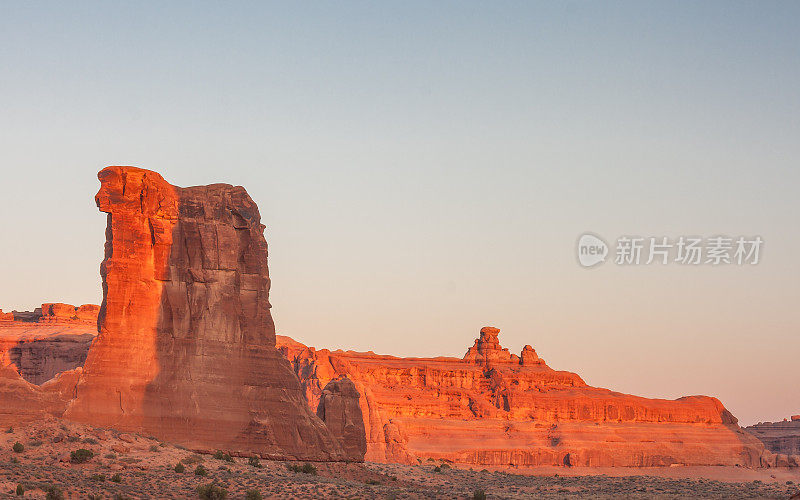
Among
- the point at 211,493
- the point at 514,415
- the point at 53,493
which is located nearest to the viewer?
the point at 53,493

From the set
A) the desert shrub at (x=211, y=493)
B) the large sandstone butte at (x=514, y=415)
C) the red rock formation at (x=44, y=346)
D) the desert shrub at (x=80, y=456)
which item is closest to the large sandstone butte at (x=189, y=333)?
the desert shrub at (x=80, y=456)

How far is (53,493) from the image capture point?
35.2m

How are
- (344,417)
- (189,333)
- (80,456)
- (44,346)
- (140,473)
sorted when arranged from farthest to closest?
1. (44,346)
2. (344,417)
3. (189,333)
4. (140,473)
5. (80,456)

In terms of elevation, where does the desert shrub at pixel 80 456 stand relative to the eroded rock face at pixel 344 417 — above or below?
below

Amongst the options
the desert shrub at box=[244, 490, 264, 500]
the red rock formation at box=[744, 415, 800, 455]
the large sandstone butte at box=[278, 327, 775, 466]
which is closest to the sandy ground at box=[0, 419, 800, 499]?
the desert shrub at box=[244, 490, 264, 500]

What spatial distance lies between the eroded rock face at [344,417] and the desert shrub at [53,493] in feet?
66.5

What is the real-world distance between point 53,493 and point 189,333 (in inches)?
569

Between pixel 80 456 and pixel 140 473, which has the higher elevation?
pixel 80 456

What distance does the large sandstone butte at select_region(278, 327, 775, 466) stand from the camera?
106188 millimetres

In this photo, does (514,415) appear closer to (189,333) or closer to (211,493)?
(189,333)

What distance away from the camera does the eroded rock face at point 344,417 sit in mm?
54438

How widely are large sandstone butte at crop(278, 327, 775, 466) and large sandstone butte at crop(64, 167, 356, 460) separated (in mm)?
47562

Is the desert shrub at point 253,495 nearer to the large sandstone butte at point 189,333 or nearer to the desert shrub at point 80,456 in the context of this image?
the desert shrub at point 80,456

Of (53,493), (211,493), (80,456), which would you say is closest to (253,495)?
(211,493)
